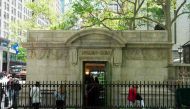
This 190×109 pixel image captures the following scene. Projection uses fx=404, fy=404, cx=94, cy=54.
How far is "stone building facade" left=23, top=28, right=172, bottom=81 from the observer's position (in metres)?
21.0

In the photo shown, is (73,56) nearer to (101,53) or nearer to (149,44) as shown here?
(101,53)

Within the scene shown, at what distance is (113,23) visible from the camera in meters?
39.4

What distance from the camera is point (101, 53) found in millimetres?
21047

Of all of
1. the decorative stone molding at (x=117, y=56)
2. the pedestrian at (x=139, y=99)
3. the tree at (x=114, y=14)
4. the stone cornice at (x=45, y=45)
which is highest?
the tree at (x=114, y=14)

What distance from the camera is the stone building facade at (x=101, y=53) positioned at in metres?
21.0

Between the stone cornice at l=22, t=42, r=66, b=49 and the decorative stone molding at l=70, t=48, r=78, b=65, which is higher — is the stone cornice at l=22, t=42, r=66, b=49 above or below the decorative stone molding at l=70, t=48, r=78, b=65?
above

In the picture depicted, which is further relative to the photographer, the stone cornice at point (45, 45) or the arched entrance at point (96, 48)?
the stone cornice at point (45, 45)

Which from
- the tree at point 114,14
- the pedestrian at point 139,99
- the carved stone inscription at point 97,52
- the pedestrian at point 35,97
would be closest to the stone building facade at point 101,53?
the carved stone inscription at point 97,52

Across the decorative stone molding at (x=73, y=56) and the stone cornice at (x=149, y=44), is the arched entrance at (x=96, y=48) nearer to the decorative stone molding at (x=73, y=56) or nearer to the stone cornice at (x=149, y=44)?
the decorative stone molding at (x=73, y=56)

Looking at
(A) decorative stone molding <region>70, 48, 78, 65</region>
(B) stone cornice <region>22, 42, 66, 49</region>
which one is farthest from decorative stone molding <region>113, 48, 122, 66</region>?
(B) stone cornice <region>22, 42, 66, 49</region>

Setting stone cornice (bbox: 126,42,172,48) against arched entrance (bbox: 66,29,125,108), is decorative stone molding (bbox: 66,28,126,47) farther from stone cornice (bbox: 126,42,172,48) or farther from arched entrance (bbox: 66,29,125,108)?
stone cornice (bbox: 126,42,172,48)

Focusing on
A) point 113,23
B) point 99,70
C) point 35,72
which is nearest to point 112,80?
point 35,72

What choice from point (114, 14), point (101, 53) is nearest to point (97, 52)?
point (101, 53)

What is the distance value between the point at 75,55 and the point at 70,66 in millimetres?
699
